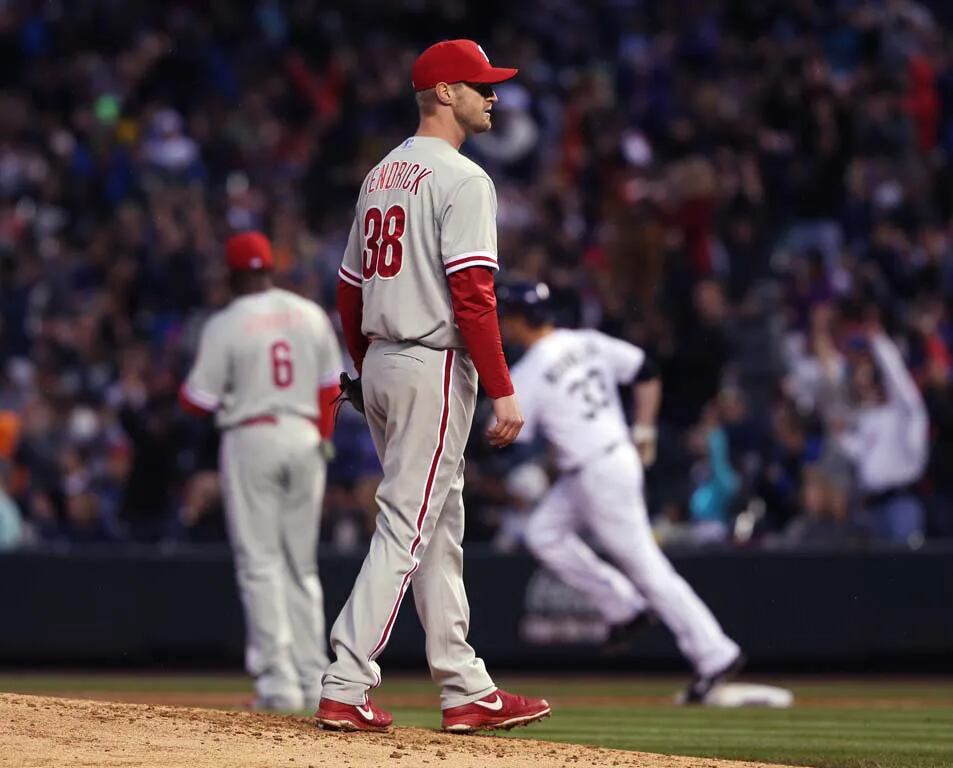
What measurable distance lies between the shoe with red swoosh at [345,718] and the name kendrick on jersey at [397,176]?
177cm

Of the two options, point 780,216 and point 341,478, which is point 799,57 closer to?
point 780,216

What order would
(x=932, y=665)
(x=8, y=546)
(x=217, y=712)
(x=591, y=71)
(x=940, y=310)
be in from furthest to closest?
(x=591, y=71), (x=940, y=310), (x=8, y=546), (x=932, y=665), (x=217, y=712)

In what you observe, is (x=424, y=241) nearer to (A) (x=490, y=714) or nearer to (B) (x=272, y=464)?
(A) (x=490, y=714)

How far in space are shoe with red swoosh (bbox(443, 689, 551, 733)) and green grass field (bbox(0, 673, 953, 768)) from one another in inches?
35.4

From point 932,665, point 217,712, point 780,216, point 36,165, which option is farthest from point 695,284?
point 217,712

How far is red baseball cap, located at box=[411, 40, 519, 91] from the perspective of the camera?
676cm

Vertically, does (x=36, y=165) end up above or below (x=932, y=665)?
above

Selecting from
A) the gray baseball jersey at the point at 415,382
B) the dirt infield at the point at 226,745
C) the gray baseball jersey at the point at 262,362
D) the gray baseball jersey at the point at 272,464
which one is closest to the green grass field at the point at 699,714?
the gray baseball jersey at the point at 272,464

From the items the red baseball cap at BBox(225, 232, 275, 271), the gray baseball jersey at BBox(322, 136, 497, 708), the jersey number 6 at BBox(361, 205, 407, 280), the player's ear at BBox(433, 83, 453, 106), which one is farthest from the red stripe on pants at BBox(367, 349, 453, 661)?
the red baseball cap at BBox(225, 232, 275, 271)

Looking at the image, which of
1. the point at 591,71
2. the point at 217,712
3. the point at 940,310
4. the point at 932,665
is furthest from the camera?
the point at 591,71

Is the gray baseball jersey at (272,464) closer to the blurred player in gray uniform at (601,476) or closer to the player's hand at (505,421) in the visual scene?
the blurred player in gray uniform at (601,476)

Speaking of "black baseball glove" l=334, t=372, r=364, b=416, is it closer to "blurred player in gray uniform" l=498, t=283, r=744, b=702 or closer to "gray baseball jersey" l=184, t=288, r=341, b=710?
"gray baseball jersey" l=184, t=288, r=341, b=710

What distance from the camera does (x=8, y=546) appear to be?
48.5 feet

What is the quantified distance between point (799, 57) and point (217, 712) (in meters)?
13.0
